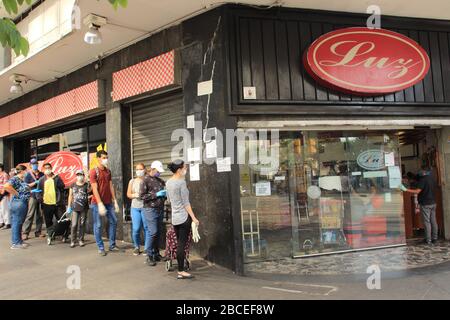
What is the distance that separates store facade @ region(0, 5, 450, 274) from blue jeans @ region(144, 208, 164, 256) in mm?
752

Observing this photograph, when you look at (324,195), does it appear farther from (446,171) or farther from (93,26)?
(93,26)

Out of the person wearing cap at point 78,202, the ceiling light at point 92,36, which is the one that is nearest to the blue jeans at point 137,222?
the person wearing cap at point 78,202

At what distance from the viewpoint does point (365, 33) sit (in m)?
7.20

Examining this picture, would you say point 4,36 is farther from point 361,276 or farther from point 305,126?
point 361,276

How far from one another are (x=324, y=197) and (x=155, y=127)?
3686 mm

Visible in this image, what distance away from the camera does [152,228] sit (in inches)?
254

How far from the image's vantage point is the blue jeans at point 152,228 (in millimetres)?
6438

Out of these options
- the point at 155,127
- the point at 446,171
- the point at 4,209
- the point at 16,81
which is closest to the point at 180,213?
the point at 155,127

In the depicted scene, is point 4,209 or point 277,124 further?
point 4,209

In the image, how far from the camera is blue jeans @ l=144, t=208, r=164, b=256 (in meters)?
6.44

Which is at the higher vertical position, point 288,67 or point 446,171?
point 288,67

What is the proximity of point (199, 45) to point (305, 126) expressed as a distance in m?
2.28
